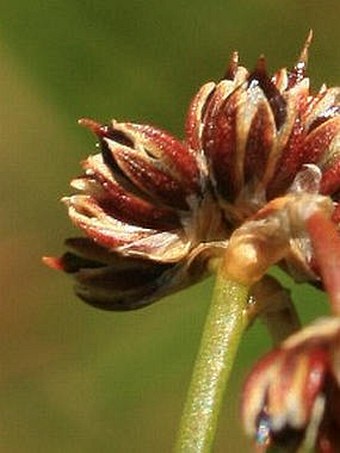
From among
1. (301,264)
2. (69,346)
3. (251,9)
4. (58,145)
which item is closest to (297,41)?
(251,9)

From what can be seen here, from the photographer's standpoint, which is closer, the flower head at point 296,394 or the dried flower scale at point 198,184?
the flower head at point 296,394


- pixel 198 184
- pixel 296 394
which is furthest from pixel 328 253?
pixel 198 184

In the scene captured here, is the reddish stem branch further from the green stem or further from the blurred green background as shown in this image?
the blurred green background

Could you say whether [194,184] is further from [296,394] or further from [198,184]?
[296,394]

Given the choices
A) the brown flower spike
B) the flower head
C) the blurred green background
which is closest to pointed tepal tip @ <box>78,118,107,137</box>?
the brown flower spike

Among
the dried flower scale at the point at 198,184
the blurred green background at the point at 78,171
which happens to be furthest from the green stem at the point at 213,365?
the blurred green background at the point at 78,171

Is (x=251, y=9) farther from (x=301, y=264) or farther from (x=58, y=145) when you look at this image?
(x=301, y=264)

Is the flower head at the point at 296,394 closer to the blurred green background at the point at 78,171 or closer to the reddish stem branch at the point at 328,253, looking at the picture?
the reddish stem branch at the point at 328,253
